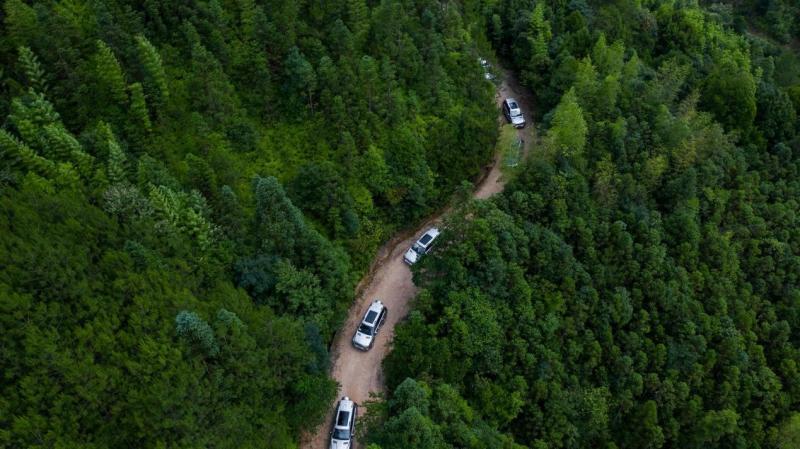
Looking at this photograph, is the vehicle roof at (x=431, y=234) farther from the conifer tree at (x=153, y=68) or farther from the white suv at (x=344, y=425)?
the conifer tree at (x=153, y=68)

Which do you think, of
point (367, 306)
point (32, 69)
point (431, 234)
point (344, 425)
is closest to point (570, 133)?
point (431, 234)

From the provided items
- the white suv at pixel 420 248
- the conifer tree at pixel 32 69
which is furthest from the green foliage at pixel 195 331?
the conifer tree at pixel 32 69

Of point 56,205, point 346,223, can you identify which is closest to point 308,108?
point 346,223

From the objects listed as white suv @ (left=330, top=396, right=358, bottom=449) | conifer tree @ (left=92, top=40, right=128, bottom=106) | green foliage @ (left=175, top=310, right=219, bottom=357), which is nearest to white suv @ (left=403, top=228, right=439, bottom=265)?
white suv @ (left=330, top=396, right=358, bottom=449)

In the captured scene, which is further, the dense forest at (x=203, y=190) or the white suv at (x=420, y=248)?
the white suv at (x=420, y=248)

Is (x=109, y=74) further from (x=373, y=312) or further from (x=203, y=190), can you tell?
(x=373, y=312)

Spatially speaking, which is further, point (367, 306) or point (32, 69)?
point (367, 306)

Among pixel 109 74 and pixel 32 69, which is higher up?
pixel 32 69
